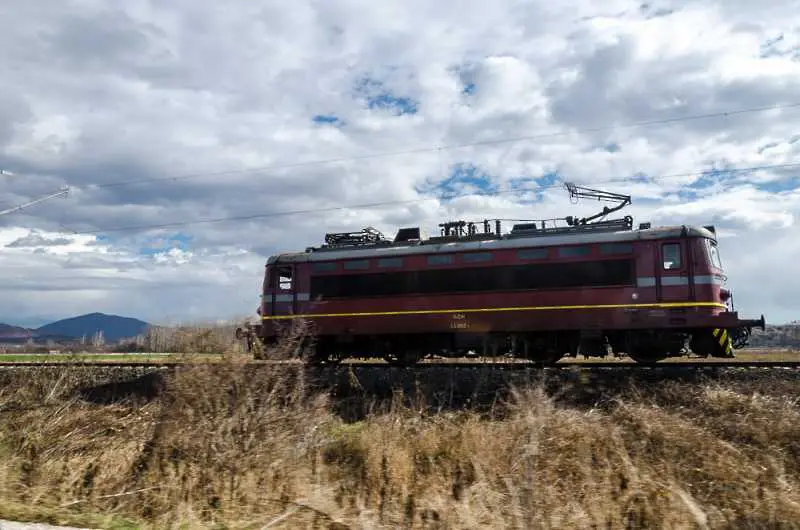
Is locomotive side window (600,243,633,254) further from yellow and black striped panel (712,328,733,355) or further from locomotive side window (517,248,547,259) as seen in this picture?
yellow and black striped panel (712,328,733,355)

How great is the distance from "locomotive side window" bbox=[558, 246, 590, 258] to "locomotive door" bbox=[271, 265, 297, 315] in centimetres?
851

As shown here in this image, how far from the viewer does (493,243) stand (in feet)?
57.7

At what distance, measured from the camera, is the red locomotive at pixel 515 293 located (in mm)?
15688

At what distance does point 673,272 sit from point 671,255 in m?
0.45

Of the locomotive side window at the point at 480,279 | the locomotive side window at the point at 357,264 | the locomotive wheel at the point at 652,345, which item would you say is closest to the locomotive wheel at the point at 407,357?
the locomotive side window at the point at 480,279

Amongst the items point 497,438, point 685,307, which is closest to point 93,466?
point 497,438

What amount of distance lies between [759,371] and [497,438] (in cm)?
761

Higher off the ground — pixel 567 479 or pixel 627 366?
pixel 627 366

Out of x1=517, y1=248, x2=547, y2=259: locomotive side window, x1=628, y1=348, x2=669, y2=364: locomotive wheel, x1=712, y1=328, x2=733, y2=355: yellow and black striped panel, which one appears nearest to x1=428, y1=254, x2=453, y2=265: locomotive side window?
x1=517, y1=248, x2=547, y2=259: locomotive side window

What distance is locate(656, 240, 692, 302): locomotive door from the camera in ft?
51.1

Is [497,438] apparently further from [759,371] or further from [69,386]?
[69,386]

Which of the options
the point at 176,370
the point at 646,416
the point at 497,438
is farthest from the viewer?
the point at 646,416

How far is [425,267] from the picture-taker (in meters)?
18.2

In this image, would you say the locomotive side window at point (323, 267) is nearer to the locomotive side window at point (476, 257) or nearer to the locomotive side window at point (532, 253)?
the locomotive side window at point (476, 257)
